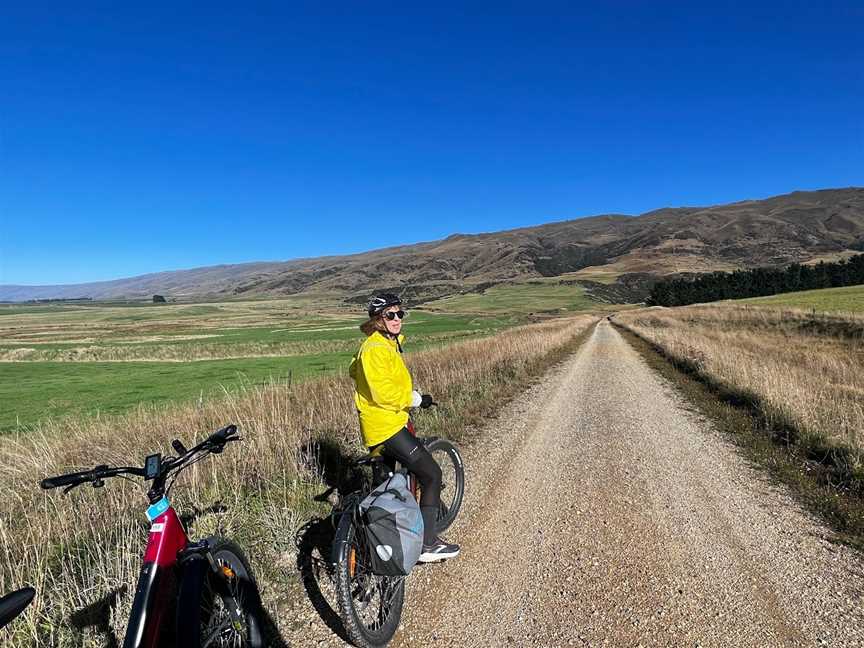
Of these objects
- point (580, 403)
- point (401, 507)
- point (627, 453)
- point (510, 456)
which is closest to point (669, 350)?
point (580, 403)

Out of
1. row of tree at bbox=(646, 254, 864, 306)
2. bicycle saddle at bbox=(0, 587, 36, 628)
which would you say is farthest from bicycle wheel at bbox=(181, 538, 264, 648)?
row of tree at bbox=(646, 254, 864, 306)

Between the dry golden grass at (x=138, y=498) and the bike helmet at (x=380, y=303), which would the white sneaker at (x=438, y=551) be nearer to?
the dry golden grass at (x=138, y=498)

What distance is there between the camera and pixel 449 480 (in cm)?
587

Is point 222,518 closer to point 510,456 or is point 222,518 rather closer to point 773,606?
point 510,456

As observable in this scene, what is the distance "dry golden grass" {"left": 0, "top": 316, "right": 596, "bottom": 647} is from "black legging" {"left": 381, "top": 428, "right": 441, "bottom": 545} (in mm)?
1445

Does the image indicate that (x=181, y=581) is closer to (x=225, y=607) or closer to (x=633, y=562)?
(x=225, y=607)

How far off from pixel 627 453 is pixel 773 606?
4.15 metres

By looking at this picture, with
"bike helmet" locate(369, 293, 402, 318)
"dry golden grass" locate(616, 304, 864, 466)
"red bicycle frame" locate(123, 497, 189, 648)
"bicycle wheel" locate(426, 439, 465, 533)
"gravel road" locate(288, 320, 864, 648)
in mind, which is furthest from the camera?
"dry golden grass" locate(616, 304, 864, 466)

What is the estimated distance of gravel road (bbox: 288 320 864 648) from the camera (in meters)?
3.40

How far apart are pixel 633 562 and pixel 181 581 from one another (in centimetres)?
405

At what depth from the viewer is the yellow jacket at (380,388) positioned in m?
3.71

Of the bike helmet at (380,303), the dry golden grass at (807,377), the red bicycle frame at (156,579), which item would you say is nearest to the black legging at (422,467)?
the bike helmet at (380,303)

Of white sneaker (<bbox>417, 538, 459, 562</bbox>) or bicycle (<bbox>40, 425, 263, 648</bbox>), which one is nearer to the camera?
bicycle (<bbox>40, 425, 263, 648</bbox>)

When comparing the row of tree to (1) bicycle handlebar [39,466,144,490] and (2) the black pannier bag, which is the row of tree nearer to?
(2) the black pannier bag
